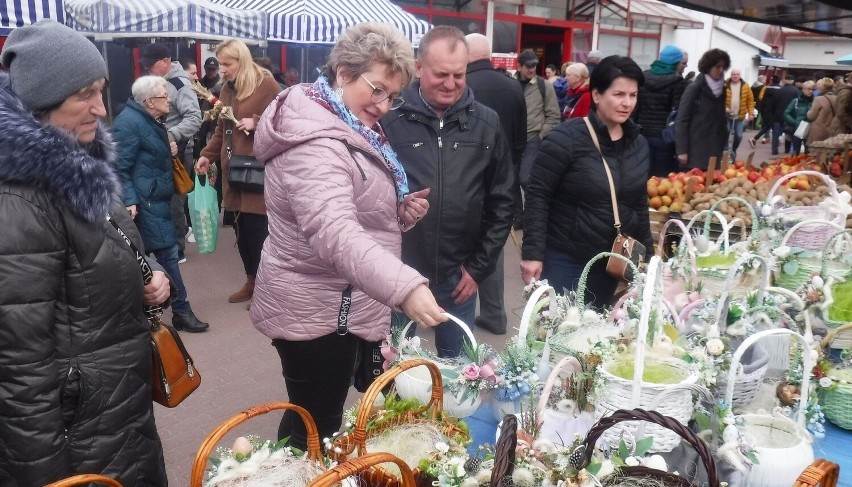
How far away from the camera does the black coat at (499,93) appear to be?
4.75 meters

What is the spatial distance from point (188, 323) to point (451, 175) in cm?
258

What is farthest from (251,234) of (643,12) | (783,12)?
(643,12)

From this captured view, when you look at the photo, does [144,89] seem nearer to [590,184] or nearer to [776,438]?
[590,184]

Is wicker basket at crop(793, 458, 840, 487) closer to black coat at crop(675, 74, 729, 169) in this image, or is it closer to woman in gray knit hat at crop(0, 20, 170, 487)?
woman in gray knit hat at crop(0, 20, 170, 487)

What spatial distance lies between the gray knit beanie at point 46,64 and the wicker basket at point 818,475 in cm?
176

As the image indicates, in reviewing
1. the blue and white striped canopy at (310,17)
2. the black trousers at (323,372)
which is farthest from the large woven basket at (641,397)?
the blue and white striped canopy at (310,17)

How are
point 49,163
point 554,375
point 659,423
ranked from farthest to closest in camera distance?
1. point 554,375
2. point 49,163
3. point 659,423

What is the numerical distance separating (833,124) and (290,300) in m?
9.22

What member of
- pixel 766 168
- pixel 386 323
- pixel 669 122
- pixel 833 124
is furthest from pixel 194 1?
pixel 833 124

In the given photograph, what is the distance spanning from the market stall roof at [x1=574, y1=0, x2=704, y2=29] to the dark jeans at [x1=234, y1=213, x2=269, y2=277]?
1610cm

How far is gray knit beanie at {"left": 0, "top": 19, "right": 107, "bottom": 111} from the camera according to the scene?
1646 mm

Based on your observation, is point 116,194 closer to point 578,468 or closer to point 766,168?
point 578,468

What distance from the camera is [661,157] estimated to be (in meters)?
7.84

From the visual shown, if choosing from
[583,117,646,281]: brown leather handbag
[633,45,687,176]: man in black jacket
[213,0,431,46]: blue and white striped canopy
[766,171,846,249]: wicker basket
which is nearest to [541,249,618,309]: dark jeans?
[583,117,646,281]: brown leather handbag
